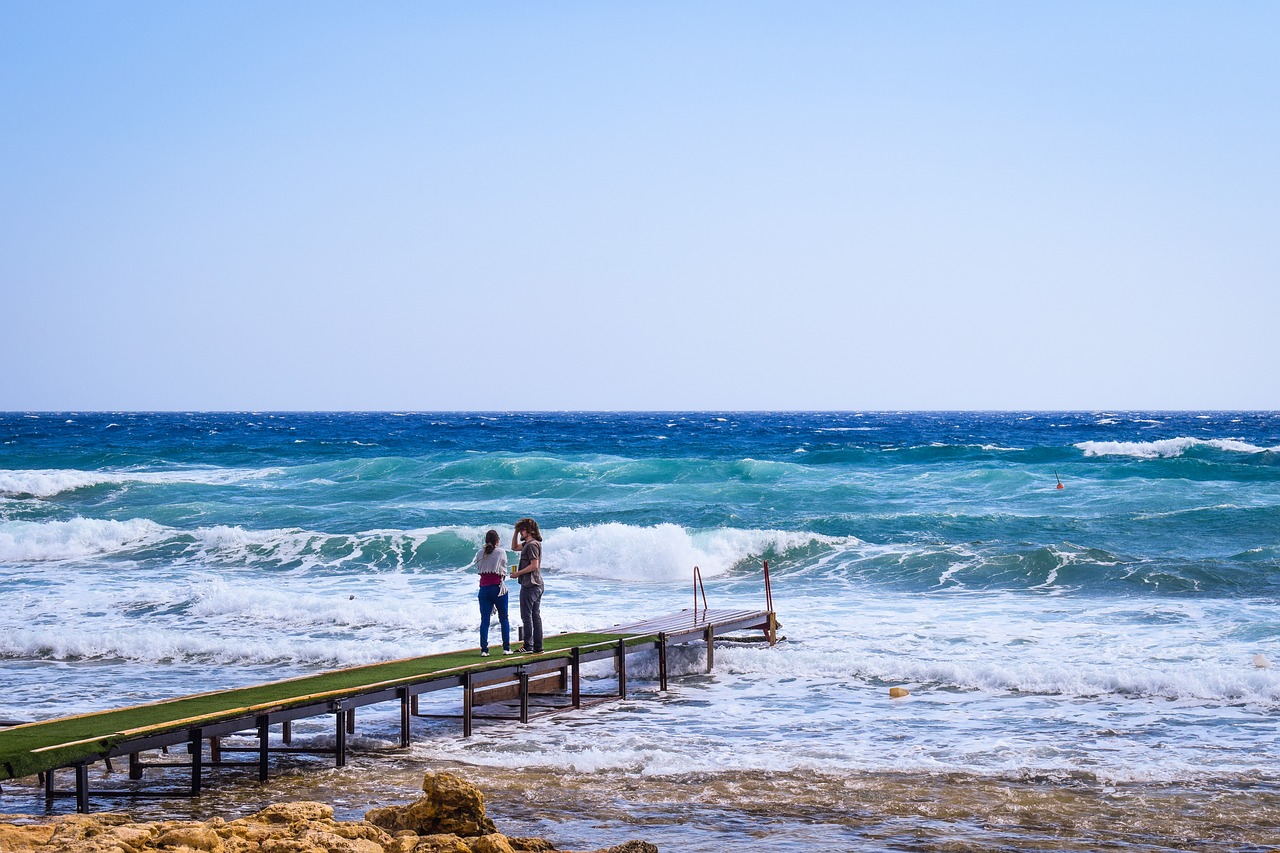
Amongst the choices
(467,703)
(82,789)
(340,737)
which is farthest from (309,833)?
(467,703)

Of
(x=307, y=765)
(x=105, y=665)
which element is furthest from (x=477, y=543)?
(x=307, y=765)

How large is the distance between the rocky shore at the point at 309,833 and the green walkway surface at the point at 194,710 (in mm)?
893

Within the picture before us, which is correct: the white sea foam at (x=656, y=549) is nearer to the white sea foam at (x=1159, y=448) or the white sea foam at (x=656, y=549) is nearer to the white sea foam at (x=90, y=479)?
the white sea foam at (x=90, y=479)

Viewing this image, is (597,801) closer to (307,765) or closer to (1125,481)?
(307,765)

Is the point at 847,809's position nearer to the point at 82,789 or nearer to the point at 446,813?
the point at 446,813

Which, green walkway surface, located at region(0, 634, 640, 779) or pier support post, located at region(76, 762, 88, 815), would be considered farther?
pier support post, located at region(76, 762, 88, 815)

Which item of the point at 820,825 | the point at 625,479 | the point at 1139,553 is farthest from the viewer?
the point at 625,479

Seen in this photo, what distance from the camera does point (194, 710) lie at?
33.4 ft

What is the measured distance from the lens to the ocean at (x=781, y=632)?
914cm

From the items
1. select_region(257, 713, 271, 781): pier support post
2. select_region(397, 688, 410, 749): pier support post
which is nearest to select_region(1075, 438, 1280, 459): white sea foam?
select_region(397, 688, 410, 749): pier support post

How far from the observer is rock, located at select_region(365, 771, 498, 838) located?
24.4 ft

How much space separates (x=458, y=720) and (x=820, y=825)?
18.0 feet

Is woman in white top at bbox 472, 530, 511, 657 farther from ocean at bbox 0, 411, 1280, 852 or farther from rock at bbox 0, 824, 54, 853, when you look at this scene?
rock at bbox 0, 824, 54, 853

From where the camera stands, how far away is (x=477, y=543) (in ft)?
86.0
